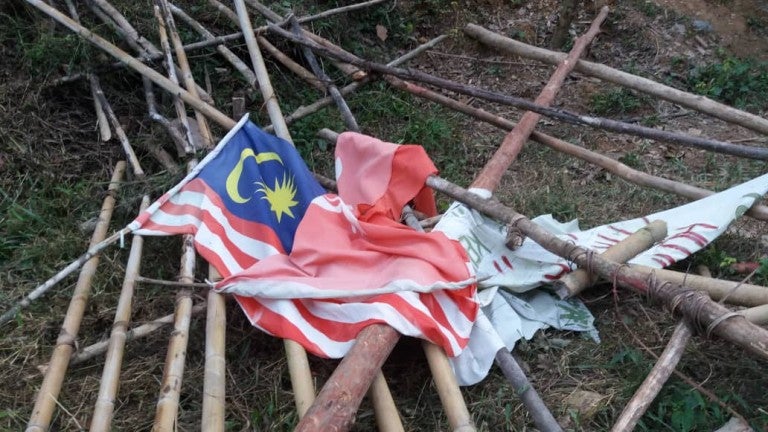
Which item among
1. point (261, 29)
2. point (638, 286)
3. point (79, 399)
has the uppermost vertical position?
point (261, 29)

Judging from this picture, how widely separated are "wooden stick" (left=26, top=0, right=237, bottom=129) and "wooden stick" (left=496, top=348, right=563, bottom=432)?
199cm

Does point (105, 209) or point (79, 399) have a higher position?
point (105, 209)

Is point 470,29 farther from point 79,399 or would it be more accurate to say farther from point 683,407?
point 79,399

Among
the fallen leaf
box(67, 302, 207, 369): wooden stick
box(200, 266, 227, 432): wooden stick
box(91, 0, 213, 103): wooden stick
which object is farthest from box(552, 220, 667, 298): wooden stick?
the fallen leaf

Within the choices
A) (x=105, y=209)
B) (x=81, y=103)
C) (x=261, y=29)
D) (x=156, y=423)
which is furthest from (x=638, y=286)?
(x=81, y=103)

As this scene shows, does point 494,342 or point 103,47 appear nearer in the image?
point 494,342

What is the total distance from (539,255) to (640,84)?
165 centimetres

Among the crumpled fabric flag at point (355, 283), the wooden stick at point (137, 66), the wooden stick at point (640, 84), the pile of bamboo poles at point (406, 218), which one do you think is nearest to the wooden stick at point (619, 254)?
the pile of bamboo poles at point (406, 218)

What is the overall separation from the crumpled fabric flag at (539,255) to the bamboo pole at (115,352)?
1376mm

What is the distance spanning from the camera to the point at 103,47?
3.85 metres

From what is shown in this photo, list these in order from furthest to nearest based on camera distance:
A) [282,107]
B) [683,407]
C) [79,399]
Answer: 1. [282,107]
2. [79,399]
3. [683,407]

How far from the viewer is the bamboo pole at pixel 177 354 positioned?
2.25 metres

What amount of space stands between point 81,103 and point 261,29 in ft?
4.13

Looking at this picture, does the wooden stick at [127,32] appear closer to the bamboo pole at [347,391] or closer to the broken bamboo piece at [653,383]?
the bamboo pole at [347,391]
